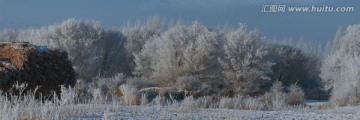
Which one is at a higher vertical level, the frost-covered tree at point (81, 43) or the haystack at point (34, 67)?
the frost-covered tree at point (81, 43)

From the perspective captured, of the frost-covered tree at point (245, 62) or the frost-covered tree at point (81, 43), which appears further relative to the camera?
the frost-covered tree at point (81, 43)

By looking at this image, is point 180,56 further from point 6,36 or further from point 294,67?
point 6,36

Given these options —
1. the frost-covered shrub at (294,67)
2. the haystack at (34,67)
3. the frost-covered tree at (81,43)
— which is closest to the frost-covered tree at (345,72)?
the frost-covered shrub at (294,67)

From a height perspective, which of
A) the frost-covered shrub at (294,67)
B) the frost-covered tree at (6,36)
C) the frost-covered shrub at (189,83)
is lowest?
the frost-covered shrub at (189,83)

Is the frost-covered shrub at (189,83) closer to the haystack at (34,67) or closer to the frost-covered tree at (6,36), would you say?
the haystack at (34,67)

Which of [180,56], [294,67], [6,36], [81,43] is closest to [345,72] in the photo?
[180,56]

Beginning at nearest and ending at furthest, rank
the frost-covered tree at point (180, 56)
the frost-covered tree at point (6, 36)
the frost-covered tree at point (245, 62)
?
the frost-covered tree at point (245, 62) < the frost-covered tree at point (180, 56) < the frost-covered tree at point (6, 36)

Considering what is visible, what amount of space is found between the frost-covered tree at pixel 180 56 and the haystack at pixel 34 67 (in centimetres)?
1170

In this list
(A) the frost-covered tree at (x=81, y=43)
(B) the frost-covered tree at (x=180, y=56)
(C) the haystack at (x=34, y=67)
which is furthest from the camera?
(A) the frost-covered tree at (x=81, y=43)

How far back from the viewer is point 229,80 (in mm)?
27719

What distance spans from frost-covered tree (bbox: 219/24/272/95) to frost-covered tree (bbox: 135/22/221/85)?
36.4 inches

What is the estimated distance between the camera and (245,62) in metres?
28.0

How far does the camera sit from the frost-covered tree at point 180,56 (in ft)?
93.6

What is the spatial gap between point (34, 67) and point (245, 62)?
14479mm
